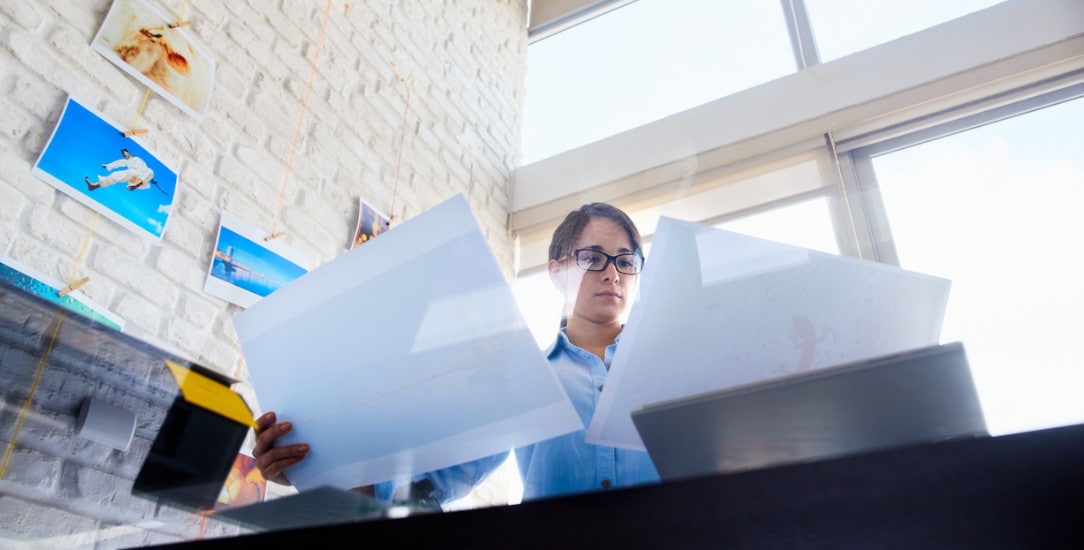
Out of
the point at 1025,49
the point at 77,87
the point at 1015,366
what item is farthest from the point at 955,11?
the point at 77,87

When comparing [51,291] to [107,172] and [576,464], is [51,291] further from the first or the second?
[576,464]

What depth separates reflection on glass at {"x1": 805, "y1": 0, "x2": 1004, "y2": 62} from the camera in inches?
95.0

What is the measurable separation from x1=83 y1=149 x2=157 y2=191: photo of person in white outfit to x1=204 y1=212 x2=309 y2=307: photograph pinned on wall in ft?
0.59

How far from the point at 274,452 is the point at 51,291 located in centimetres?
73

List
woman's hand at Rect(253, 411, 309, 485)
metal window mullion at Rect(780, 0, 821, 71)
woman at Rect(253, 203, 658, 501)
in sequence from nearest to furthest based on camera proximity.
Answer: woman's hand at Rect(253, 411, 309, 485)
woman at Rect(253, 203, 658, 501)
metal window mullion at Rect(780, 0, 821, 71)

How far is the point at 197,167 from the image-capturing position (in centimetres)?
147

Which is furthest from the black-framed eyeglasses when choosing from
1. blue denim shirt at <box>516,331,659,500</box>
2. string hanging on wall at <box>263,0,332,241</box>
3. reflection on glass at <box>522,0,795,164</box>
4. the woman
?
reflection on glass at <box>522,0,795,164</box>

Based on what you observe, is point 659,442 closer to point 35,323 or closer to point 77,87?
point 35,323

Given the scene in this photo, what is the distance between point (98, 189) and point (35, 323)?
29 centimetres

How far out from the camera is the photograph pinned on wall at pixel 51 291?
1.08 m

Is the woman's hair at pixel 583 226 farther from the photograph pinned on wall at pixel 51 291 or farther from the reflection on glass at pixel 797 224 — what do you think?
the reflection on glass at pixel 797 224

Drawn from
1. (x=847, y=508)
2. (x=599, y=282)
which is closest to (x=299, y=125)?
(x=599, y=282)

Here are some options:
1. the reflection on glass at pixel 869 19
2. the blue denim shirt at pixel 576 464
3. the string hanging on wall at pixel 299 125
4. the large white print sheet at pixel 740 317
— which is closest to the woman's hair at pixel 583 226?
the blue denim shirt at pixel 576 464

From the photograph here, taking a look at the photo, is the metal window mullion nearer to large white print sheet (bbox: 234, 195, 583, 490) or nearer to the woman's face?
the woman's face
